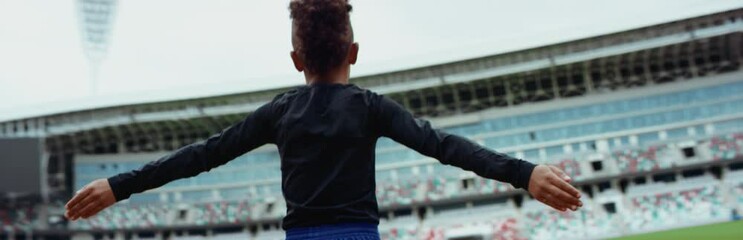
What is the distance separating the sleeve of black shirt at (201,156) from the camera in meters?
2.68

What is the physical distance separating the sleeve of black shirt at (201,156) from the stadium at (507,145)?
3295 cm

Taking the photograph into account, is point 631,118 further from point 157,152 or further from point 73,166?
point 73,166

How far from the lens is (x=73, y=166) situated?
43.2 m

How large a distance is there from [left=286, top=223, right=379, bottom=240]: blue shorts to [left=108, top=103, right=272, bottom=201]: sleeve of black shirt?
43 centimetres

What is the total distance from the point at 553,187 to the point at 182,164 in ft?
4.59

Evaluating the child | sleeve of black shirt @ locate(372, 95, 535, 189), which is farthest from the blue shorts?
sleeve of black shirt @ locate(372, 95, 535, 189)

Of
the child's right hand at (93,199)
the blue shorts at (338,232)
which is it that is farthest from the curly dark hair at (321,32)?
the child's right hand at (93,199)

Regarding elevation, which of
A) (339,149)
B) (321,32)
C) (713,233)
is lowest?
(713,233)

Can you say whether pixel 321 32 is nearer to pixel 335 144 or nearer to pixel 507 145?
pixel 335 144

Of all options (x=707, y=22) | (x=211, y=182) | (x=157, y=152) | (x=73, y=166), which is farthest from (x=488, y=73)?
(x=73, y=166)

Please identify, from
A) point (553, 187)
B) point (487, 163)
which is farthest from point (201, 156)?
point (553, 187)

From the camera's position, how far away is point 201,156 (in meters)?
2.71

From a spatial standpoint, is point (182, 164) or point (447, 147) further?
point (182, 164)

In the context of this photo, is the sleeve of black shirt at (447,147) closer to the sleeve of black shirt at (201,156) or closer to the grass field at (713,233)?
the sleeve of black shirt at (201,156)
